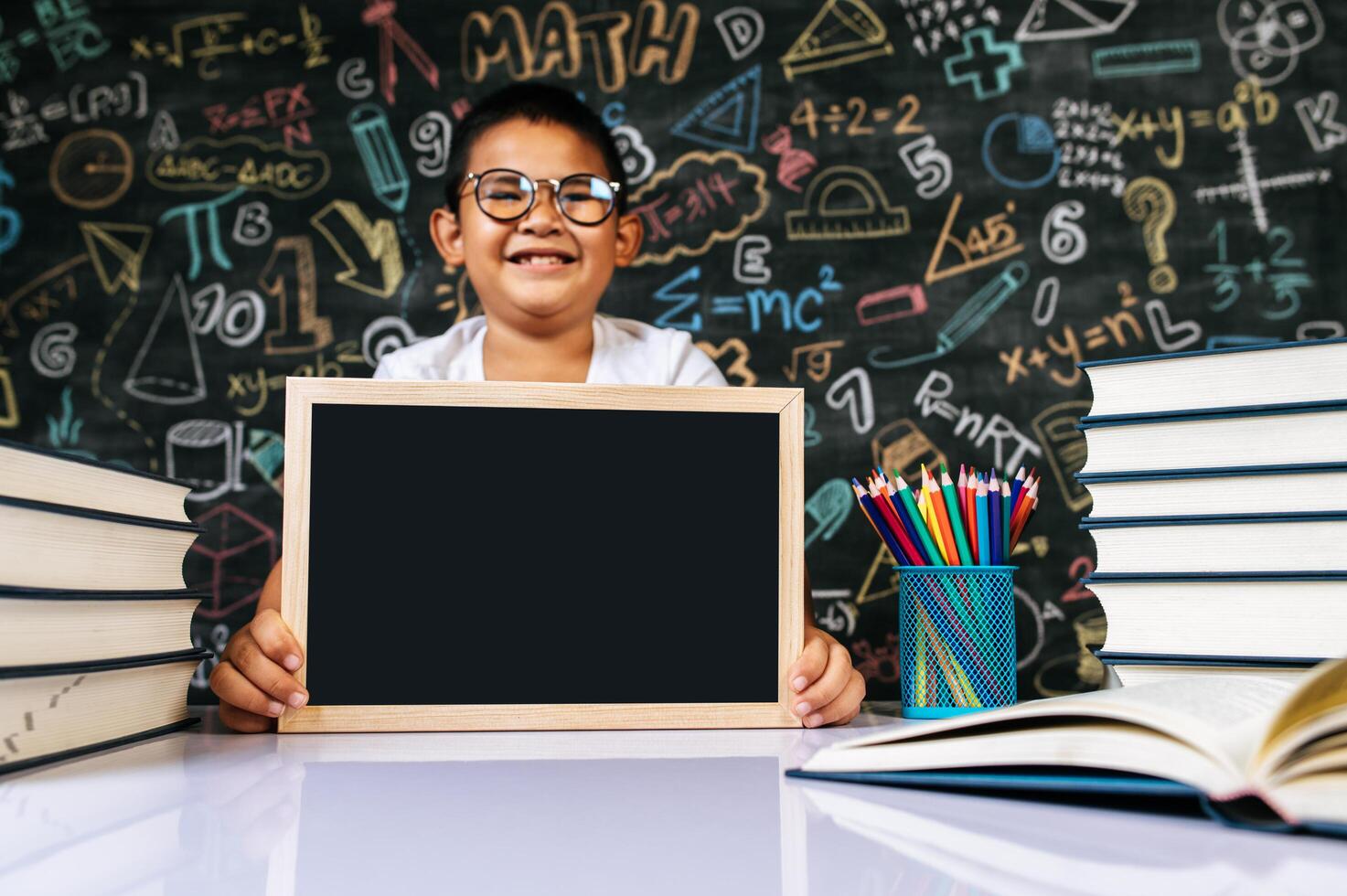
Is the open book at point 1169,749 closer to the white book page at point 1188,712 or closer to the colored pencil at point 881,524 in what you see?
the white book page at point 1188,712

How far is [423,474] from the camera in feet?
2.89

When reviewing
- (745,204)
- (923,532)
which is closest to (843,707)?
(923,532)

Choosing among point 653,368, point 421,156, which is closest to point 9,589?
point 653,368

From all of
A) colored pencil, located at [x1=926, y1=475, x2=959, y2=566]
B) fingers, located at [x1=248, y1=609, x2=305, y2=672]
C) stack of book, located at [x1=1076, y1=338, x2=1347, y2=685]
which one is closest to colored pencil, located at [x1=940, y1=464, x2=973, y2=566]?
colored pencil, located at [x1=926, y1=475, x2=959, y2=566]

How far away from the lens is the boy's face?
1.42 meters

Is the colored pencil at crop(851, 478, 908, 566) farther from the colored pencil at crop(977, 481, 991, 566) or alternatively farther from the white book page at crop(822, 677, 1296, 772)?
the white book page at crop(822, 677, 1296, 772)

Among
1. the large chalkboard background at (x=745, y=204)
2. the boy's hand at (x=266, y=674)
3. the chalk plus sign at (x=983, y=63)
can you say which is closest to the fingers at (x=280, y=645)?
the boy's hand at (x=266, y=674)

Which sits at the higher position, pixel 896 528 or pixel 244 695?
pixel 896 528

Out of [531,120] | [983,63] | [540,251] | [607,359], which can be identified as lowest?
[607,359]

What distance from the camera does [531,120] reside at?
1480mm

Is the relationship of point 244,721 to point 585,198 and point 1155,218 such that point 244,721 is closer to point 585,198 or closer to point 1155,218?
point 585,198

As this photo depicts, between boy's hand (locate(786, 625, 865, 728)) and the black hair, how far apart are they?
79 centimetres

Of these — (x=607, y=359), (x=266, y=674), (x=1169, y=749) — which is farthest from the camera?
(x=607, y=359)

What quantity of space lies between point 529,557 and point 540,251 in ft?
2.13
